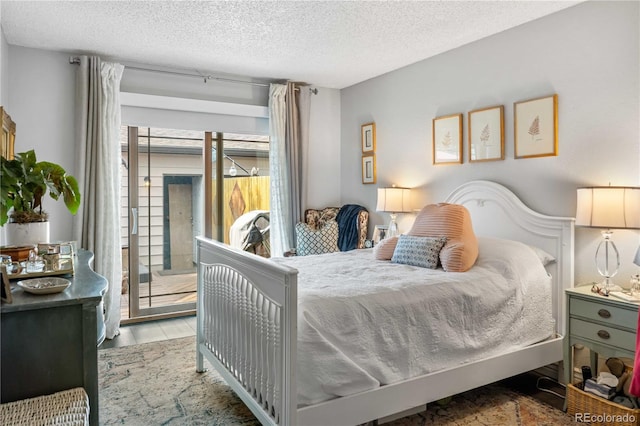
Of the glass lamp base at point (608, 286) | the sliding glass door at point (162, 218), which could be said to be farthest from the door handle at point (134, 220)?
the glass lamp base at point (608, 286)

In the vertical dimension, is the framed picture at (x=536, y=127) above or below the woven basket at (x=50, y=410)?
above

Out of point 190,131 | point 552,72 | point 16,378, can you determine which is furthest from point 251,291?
point 190,131

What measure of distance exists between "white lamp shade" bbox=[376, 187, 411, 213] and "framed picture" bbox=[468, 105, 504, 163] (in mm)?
701

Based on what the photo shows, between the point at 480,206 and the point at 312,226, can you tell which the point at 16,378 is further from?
the point at 312,226

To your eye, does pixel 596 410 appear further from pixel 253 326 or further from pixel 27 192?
pixel 27 192

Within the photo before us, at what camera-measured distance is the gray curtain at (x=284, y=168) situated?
4664 mm

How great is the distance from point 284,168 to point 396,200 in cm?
132

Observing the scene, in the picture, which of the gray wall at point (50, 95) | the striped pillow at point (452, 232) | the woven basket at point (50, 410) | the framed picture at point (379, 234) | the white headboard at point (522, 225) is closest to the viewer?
the woven basket at point (50, 410)

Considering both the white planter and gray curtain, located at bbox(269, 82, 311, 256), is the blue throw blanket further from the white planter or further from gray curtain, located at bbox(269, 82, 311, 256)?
the white planter

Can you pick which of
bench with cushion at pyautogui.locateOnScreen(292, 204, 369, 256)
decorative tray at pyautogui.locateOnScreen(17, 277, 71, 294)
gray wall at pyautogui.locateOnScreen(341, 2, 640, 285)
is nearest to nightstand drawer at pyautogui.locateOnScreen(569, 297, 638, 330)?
gray wall at pyautogui.locateOnScreen(341, 2, 640, 285)

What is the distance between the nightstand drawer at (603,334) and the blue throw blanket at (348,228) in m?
2.30

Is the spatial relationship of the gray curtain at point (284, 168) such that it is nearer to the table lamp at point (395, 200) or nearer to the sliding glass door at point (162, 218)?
the sliding glass door at point (162, 218)

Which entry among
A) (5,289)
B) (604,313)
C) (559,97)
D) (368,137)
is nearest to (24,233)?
(5,289)

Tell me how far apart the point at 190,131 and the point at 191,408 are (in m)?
2.88
